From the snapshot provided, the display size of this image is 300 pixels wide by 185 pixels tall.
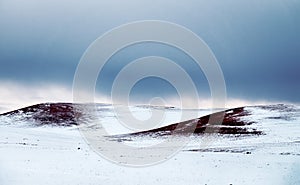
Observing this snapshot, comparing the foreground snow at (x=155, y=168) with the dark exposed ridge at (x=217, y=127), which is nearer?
the foreground snow at (x=155, y=168)

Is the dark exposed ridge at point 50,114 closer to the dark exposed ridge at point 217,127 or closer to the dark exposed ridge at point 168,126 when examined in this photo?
the dark exposed ridge at point 168,126

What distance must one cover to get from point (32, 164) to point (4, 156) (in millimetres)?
3384

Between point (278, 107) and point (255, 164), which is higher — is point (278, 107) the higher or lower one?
the higher one

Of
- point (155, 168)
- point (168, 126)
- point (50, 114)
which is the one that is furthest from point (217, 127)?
point (155, 168)

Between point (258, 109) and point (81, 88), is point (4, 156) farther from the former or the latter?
point (258, 109)

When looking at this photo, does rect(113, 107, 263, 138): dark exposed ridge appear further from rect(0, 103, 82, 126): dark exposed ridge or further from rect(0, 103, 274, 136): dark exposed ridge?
rect(0, 103, 82, 126): dark exposed ridge

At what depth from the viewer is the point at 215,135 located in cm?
5238

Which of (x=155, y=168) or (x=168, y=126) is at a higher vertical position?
(x=168, y=126)

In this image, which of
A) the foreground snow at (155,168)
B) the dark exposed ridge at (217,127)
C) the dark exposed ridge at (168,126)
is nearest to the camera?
the foreground snow at (155,168)

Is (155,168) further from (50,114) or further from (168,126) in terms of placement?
(50,114)

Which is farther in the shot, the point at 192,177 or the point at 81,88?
the point at 81,88

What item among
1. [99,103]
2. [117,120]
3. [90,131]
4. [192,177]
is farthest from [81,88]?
[99,103]

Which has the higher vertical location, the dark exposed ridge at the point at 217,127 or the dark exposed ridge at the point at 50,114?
the dark exposed ridge at the point at 50,114

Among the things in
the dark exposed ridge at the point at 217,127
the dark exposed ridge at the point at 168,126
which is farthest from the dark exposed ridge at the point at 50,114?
the dark exposed ridge at the point at 217,127
